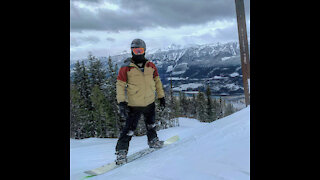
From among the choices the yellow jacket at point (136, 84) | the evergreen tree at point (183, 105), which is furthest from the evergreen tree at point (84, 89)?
the evergreen tree at point (183, 105)

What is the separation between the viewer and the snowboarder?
297 centimetres

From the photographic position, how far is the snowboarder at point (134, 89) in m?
2.97

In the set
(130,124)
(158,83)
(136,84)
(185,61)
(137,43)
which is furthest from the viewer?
(185,61)

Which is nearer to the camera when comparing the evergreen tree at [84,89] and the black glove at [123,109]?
the black glove at [123,109]

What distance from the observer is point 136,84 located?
10.0ft

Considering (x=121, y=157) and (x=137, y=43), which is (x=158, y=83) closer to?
(x=137, y=43)

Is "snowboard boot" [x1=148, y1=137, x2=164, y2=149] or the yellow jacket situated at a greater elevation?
the yellow jacket

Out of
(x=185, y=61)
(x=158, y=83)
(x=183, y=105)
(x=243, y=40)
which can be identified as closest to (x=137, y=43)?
(x=158, y=83)

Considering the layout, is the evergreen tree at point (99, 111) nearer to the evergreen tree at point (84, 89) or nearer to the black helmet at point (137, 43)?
the evergreen tree at point (84, 89)

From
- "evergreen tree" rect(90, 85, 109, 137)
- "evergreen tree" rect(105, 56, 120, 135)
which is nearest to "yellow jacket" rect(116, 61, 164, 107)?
"evergreen tree" rect(105, 56, 120, 135)

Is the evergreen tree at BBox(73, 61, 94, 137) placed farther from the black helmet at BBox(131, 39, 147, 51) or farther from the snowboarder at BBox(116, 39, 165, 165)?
the black helmet at BBox(131, 39, 147, 51)

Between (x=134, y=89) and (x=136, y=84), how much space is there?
0.09 meters
